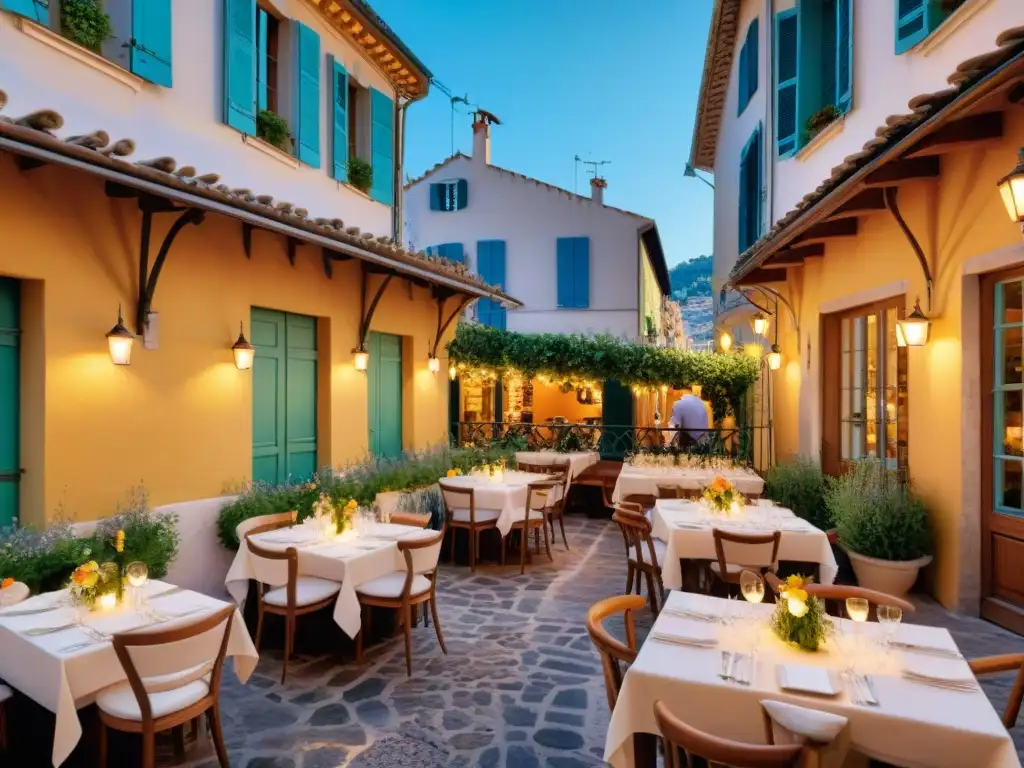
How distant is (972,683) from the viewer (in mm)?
2600

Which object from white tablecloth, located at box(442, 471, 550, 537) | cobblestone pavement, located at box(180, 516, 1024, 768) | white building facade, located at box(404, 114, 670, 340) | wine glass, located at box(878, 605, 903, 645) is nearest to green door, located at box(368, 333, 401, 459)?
white tablecloth, located at box(442, 471, 550, 537)

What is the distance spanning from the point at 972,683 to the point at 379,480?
19.5ft

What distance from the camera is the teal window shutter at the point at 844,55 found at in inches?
288

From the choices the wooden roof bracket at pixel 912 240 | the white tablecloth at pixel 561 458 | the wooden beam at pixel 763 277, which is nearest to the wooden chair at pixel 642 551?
the wooden roof bracket at pixel 912 240

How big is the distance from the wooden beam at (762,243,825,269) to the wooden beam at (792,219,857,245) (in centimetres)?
63

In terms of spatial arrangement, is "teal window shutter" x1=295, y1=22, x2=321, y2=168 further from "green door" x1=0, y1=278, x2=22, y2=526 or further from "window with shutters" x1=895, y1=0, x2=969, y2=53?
"window with shutters" x1=895, y1=0, x2=969, y2=53


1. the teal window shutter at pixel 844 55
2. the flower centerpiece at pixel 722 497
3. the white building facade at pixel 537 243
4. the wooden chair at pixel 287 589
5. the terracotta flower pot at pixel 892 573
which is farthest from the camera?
the white building facade at pixel 537 243

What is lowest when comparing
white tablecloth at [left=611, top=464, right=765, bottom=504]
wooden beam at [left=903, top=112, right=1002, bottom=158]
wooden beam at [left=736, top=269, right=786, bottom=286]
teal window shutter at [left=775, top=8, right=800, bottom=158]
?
white tablecloth at [left=611, top=464, right=765, bottom=504]

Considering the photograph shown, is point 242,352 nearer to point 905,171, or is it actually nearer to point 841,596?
point 841,596

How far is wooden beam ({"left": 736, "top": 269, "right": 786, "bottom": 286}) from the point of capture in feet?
30.5

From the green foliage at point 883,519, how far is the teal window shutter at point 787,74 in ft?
15.6

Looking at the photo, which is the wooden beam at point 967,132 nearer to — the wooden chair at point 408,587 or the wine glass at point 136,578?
the wooden chair at point 408,587

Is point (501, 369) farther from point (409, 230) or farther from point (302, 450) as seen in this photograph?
point (409, 230)

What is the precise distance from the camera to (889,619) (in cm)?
300
